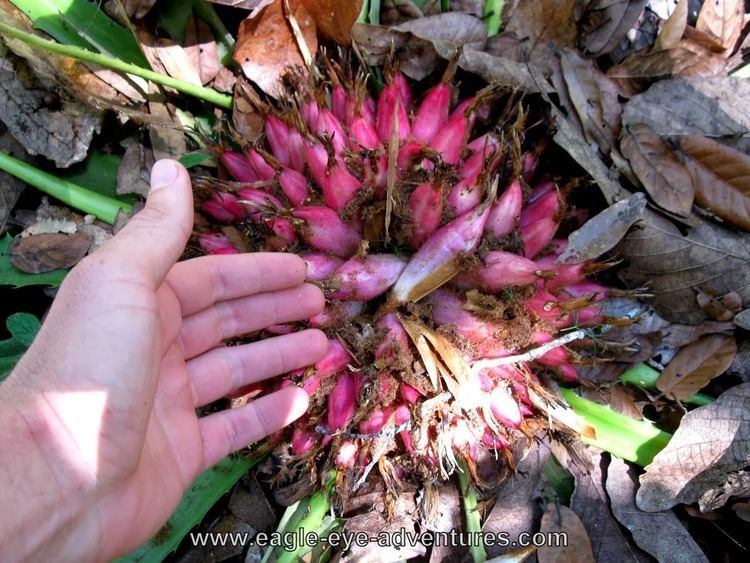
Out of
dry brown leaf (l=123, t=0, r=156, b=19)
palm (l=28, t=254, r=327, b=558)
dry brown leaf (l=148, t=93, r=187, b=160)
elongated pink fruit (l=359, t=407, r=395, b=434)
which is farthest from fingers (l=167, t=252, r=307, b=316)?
dry brown leaf (l=123, t=0, r=156, b=19)

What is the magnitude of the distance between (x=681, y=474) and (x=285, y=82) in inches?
68.6

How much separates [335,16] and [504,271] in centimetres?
97

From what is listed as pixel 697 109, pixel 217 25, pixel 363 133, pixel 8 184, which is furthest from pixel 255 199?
pixel 697 109

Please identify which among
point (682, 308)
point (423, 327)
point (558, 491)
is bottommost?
point (558, 491)

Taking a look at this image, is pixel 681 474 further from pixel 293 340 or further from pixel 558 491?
pixel 293 340

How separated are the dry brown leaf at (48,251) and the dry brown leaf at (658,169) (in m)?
1.77

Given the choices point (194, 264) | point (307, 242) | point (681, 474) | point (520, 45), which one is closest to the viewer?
point (194, 264)

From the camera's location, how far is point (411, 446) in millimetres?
1702

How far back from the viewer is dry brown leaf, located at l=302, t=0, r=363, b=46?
71.2 inches

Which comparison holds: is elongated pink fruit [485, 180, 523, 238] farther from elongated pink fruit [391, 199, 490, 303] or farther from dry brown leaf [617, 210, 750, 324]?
dry brown leaf [617, 210, 750, 324]

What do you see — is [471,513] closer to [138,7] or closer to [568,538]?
[568,538]

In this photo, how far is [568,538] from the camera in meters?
1.86

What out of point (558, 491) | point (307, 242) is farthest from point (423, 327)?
point (558, 491)

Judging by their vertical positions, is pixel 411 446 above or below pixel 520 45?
A: below
